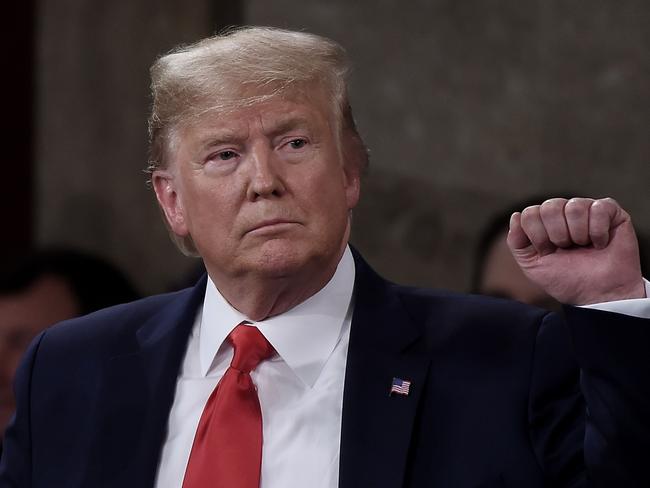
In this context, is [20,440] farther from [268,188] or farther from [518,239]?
[518,239]

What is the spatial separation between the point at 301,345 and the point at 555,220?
52cm

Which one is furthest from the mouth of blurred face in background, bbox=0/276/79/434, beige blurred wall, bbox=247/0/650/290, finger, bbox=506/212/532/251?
beige blurred wall, bbox=247/0/650/290

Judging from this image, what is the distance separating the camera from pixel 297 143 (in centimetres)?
231

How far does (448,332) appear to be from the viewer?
2318mm

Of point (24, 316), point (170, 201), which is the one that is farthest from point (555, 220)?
point (24, 316)

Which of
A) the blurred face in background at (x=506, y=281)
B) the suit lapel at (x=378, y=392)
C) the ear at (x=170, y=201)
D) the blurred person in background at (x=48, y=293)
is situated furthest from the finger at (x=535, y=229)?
the blurred person in background at (x=48, y=293)

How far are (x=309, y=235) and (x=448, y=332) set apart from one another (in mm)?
280

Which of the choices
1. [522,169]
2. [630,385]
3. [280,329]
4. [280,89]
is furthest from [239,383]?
[522,169]

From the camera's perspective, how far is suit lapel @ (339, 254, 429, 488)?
216 centimetres

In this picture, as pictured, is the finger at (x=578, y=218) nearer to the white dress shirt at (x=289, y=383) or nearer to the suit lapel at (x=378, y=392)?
the suit lapel at (x=378, y=392)

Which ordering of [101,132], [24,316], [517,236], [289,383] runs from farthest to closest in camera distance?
[101,132] → [24,316] → [289,383] → [517,236]

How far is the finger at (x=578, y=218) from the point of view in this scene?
201 cm

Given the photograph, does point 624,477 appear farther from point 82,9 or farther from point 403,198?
point 82,9

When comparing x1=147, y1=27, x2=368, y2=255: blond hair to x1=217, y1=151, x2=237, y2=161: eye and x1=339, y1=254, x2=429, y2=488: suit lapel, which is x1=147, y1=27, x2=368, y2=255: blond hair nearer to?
x1=217, y1=151, x2=237, y2=161: eye
